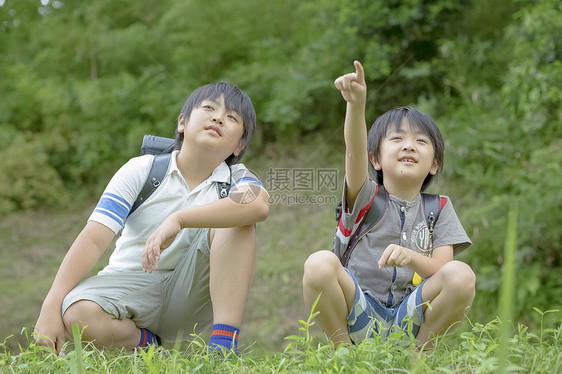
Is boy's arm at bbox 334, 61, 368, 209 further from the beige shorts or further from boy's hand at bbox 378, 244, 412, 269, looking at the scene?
the beige shorts

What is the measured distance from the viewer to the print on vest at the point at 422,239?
1.60 meters

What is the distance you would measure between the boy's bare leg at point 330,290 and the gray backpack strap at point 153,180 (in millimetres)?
546

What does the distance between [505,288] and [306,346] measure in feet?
2.27

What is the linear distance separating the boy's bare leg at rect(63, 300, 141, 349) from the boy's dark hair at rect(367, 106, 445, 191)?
2.87 ft

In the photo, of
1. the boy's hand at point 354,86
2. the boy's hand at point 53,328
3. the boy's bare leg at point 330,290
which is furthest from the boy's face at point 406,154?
the boy's hand at point 53,328

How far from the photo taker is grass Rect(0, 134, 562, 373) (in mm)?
1128

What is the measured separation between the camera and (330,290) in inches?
55.3

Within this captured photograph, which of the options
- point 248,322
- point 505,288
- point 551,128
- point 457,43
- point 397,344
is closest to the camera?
point 505,288

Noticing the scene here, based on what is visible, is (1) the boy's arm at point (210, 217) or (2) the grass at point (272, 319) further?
(1) the boy's arm at point (210, 217)

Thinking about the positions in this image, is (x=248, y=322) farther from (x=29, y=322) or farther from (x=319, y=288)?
(x=319, y=288)

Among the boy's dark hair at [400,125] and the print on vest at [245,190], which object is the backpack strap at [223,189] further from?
the boy's dark hair at [400,125]

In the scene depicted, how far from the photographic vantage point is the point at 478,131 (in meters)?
3.47

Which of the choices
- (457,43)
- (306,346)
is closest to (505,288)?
(306,346)

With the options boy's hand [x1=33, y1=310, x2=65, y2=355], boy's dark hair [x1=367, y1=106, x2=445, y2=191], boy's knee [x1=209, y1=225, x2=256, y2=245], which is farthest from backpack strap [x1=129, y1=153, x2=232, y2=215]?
boy's dark hair [x1=367, y1=106, x2=445, y2=191]
